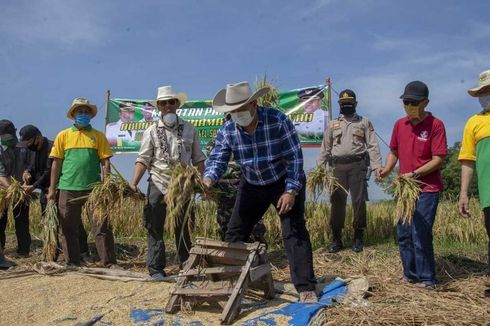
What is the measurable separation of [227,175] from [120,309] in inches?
93.1

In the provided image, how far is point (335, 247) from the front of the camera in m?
6.36

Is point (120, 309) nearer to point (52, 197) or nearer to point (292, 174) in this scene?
point (292, 174)

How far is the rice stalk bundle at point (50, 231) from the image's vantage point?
606cm

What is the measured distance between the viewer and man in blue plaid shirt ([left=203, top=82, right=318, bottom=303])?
165 inches

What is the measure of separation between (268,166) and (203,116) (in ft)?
19.1

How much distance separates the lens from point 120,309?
409 centimetres

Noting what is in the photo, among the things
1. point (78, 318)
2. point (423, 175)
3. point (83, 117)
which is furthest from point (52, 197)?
point (423, 175)

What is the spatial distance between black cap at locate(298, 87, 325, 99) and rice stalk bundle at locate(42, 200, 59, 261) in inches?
187

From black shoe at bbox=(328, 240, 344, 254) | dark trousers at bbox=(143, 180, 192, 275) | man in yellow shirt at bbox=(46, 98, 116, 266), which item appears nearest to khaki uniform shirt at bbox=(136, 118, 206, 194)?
dark trousers at bbox=(143, 180, 192, 275)

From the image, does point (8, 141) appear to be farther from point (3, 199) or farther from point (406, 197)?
point (406, 197)

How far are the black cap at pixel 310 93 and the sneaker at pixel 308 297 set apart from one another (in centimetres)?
531

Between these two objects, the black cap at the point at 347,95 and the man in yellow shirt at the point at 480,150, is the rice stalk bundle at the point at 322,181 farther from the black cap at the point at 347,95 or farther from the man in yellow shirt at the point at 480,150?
the man in yellow shirt at the point at 480,150

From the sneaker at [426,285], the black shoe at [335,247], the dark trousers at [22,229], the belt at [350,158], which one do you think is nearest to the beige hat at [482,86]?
the sneaker at [426,285]

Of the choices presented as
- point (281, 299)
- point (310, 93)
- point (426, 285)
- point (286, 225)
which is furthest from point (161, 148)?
point (310, 93)
